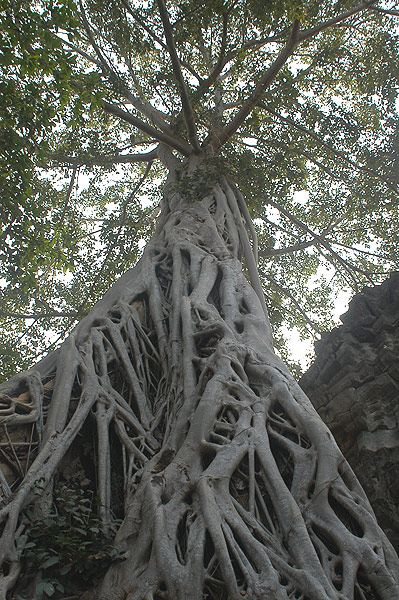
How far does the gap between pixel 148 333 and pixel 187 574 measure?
2178 mm

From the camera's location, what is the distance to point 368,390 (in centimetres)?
358

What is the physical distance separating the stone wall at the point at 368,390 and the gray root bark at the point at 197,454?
0.62 m

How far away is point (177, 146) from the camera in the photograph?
21.2ft

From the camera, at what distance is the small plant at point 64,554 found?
7.06 ft

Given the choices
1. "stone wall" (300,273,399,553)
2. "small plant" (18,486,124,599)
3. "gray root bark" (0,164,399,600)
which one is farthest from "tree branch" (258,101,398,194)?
"small plant" (18,486,124,599)

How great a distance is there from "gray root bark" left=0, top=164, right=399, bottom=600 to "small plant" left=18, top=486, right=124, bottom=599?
0.07 metres

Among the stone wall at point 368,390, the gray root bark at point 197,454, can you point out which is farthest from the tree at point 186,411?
the stone wall at point 368,390

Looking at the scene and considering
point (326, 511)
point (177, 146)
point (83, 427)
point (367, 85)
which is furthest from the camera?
point (367, 85)

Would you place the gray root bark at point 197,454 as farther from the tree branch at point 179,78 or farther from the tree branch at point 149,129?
the tree branch at point 149,129

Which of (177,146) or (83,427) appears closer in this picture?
(83,427)

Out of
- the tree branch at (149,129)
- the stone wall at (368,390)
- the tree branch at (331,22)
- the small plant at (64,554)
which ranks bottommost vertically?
the small plant at (64,554)

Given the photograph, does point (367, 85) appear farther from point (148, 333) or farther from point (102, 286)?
point (148, 333)

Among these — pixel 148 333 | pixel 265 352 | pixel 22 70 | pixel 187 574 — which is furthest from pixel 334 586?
pixel 22 70

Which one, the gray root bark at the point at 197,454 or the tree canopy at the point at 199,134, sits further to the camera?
the tree canopy at the point at 199,134
